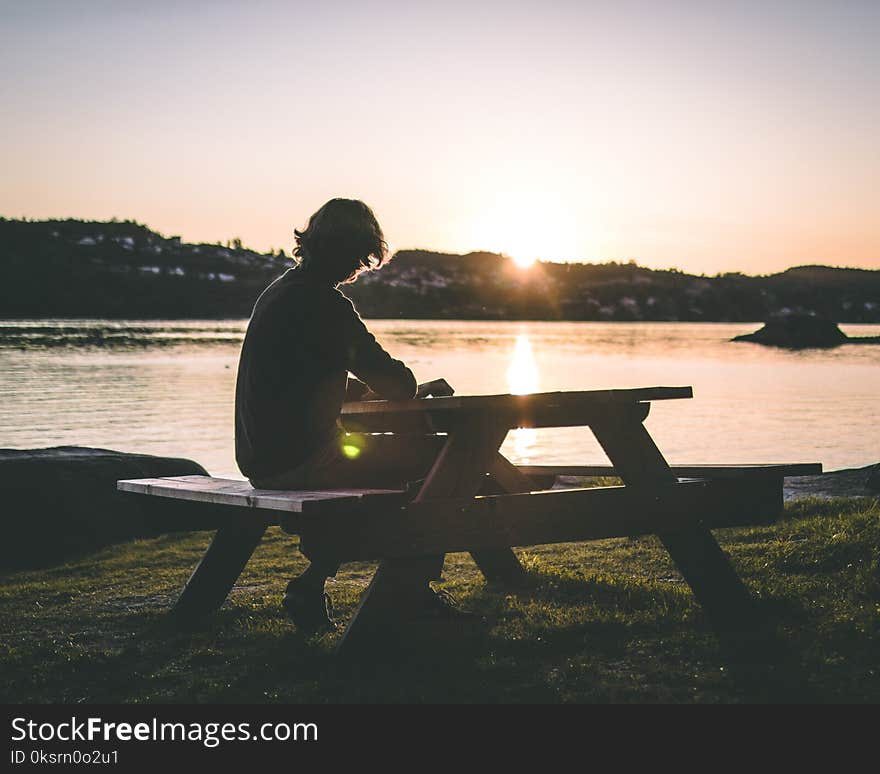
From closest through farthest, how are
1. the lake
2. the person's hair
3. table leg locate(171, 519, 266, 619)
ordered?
1. the person's hair
2. table leg locate(171, 519, 266, 619)
3. the lake

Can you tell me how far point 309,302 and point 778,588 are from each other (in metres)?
3.39

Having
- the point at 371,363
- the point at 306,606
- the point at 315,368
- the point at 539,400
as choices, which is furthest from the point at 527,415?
the point at 306,606

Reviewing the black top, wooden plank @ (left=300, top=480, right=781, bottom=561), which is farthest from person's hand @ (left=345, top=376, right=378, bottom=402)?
wooden plank @ (left=300, top=480, right=781, bottom=561)

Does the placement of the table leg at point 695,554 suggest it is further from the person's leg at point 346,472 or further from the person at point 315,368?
the person at point 315,368

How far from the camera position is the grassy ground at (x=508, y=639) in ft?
14.7

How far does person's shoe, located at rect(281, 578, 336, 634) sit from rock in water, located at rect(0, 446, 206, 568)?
3613 millimetres

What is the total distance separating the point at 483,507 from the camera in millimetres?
4781

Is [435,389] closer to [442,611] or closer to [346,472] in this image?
[346,472]

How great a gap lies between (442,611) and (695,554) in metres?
1.44

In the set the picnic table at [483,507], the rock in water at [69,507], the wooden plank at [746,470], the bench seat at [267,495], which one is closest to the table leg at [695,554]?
the picnic table at [483,507]

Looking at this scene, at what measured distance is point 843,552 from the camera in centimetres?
683

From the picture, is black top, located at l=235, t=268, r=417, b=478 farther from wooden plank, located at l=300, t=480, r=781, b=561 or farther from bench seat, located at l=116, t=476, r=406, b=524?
wooden plank, located at l=300, t=480, r=781, b=561

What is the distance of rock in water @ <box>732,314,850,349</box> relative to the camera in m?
118

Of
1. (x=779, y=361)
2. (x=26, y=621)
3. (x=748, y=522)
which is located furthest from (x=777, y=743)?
(x=779, y=361)
